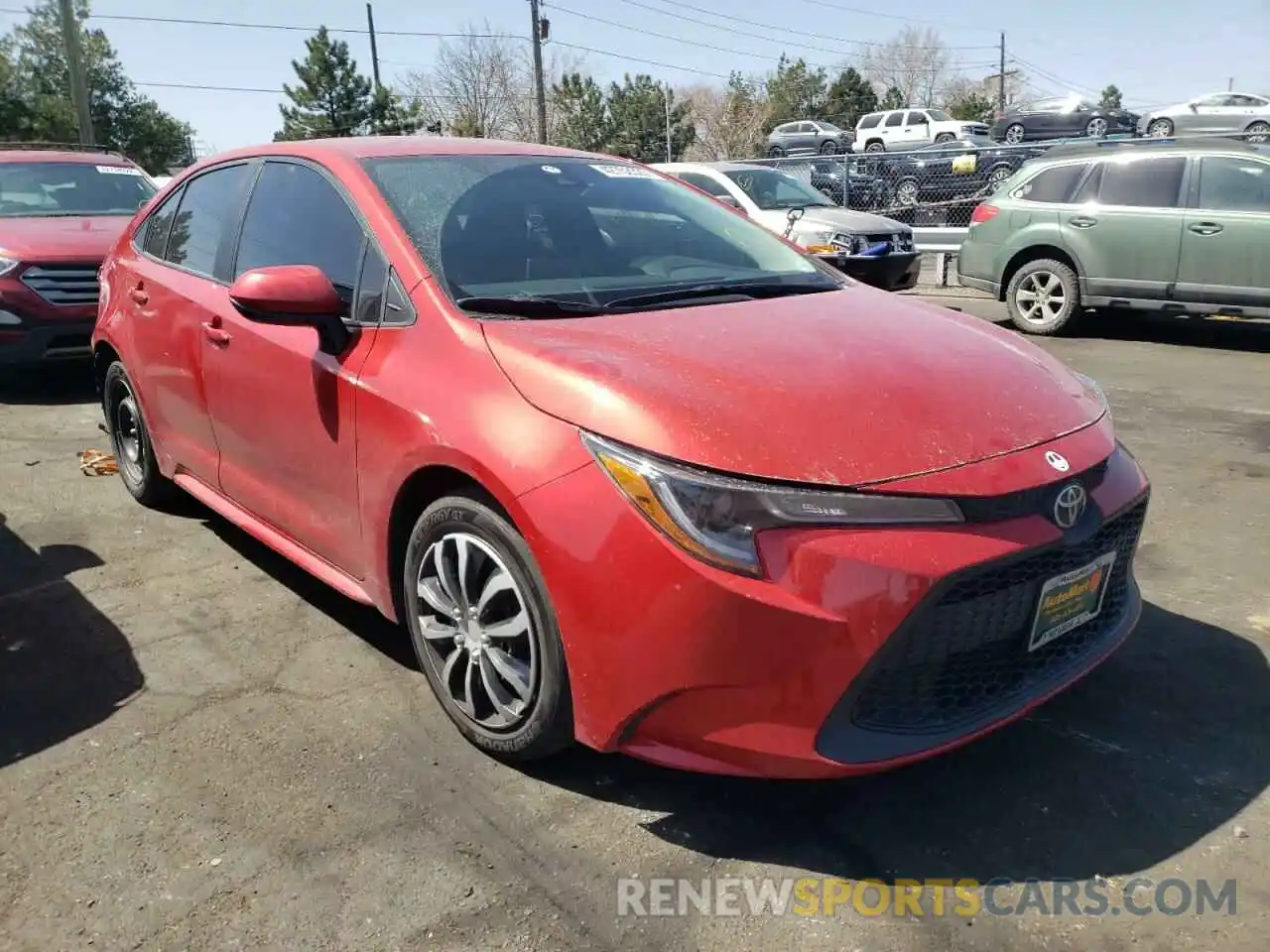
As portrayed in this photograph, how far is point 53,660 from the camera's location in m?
3.37

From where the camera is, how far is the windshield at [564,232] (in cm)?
300

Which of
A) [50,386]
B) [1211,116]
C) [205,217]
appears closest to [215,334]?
[205,217]

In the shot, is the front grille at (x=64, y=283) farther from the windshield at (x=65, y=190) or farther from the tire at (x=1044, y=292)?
the tire at (x=1044, y=292)

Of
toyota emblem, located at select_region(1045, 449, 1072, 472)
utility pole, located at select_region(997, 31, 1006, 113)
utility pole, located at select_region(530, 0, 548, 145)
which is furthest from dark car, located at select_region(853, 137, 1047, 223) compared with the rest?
utility pole, located at select_region(997, 31, 1006, 113)

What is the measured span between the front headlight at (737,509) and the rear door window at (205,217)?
2.44 meters

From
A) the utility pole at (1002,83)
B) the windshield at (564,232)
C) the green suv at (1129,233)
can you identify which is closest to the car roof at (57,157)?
the windshield at (564,232)

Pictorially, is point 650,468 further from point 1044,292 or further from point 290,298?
point 1044,292

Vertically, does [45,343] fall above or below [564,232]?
below

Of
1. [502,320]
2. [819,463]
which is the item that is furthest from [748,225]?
[819,463]

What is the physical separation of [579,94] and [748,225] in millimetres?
54394

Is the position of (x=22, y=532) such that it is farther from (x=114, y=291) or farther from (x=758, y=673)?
(x=758, y=673)

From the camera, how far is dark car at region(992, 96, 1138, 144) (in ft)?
95.8

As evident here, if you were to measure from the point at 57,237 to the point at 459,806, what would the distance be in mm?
6412

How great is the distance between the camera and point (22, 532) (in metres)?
4.56
